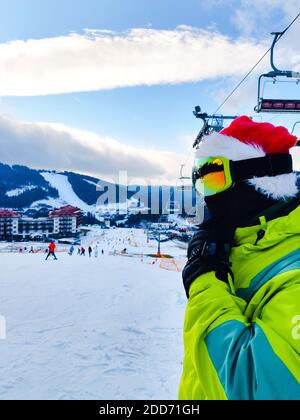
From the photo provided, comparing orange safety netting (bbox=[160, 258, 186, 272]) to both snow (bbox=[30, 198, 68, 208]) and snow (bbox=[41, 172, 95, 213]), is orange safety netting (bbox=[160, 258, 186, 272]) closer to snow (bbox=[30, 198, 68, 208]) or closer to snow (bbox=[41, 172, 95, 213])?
snow (bbox=[30, 198, 68, 208])

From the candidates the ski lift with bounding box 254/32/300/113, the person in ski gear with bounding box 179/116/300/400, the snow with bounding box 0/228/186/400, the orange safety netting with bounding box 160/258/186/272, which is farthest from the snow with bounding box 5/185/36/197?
the person in ski gear with bounding box 179/116/300/400

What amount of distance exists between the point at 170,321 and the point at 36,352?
338cm

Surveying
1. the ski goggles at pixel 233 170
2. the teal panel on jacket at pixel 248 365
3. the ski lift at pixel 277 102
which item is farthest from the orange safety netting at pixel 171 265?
the teal panel on jacket at pixel 248 365

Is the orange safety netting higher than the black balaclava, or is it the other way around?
the black balaclava

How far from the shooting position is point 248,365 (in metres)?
0.83

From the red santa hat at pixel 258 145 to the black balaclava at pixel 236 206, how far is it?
29mm

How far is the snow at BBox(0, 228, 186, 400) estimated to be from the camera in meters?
4.67

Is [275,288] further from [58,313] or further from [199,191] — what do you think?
[58,313]

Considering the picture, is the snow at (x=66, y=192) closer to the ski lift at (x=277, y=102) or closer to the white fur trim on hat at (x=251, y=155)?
the ski lift at (x=277, y=102)

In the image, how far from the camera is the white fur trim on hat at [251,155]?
1.13 metres

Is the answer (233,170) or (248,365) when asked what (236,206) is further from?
(248,365)
